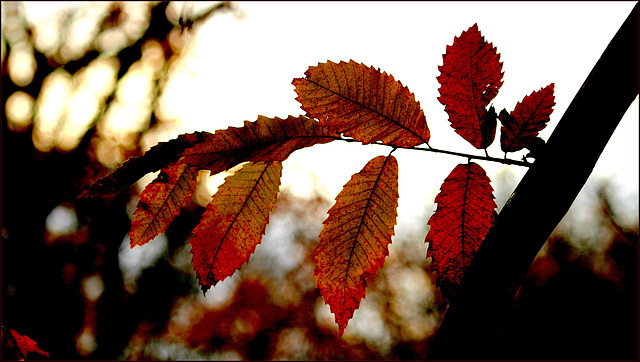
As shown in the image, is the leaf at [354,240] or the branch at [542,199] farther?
the leaf at [354,240]

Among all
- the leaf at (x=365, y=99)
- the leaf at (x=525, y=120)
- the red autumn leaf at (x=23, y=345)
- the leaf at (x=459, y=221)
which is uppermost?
the leaf at (x=525, y=120)

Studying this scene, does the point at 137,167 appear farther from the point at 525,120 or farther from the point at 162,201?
the point at 525,120

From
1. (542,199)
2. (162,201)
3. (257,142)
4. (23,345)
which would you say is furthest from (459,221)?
(23,345)

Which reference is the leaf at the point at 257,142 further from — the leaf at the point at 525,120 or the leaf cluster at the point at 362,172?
the leaf at the point at 525,120

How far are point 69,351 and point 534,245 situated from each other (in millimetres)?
7605

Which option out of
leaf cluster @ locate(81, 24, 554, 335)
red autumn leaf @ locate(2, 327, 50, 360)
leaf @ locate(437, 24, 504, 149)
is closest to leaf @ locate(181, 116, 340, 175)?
leaf cluster @ locate(81, 24, 554, 335)

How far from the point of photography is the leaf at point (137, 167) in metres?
0.44

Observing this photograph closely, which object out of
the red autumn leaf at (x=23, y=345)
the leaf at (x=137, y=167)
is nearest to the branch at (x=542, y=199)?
the leaf at (x=137, y=167)

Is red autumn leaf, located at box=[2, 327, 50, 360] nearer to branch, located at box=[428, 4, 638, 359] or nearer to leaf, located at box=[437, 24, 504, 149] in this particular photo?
branch, located at box=[428, 4, 638, 359]

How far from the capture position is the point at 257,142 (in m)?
0.43

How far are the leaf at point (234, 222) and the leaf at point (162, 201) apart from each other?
0.20 ft

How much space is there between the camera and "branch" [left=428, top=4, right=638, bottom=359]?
333 mm

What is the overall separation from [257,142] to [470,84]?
26 centimetres

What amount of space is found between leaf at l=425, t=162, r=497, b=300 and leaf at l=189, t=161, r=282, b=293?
202 mm
